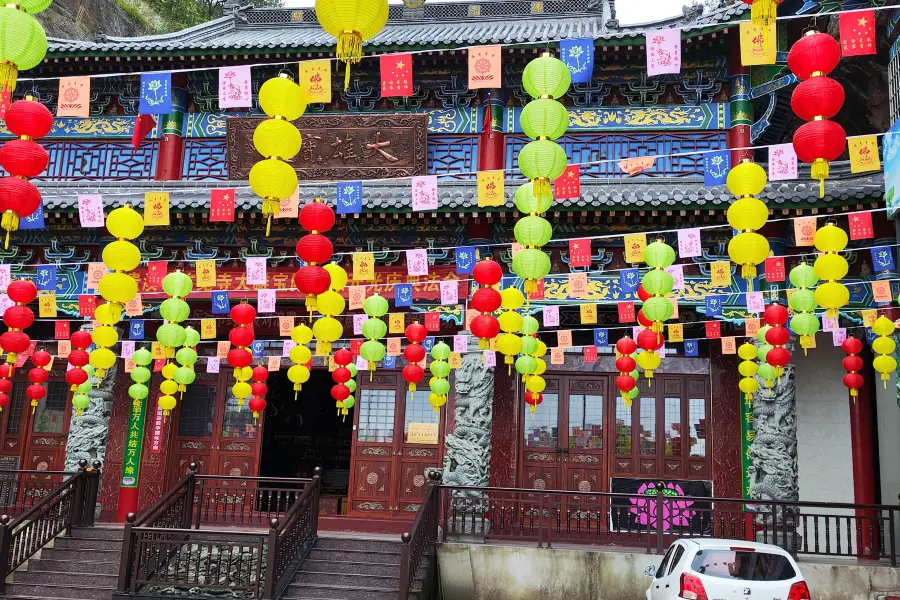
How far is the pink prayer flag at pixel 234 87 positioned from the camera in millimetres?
10914

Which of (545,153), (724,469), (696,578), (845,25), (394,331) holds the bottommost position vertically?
(696,578)

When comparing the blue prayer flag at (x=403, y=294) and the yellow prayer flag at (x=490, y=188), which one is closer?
the yellow prayer flag at (x=490, y=188)

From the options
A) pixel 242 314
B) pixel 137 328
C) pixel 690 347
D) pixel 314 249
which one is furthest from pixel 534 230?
pixel 137 328

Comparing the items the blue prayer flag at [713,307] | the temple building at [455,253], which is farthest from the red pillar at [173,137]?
the blue prayer flag at [713,307]

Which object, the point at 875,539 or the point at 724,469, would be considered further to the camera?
the point at 724,469

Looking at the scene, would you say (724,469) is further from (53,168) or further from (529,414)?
(53,168)

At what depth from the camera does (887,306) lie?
1246cm

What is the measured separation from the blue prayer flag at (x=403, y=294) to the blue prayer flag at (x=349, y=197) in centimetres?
155

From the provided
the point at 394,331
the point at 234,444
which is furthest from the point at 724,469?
Result: the point at 234,444

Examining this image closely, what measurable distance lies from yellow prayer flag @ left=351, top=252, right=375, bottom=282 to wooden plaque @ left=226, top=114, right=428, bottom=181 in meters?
2.02

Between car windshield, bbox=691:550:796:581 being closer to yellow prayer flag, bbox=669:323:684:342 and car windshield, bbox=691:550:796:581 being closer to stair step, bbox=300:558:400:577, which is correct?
stair step, bbox=300:558:400:577

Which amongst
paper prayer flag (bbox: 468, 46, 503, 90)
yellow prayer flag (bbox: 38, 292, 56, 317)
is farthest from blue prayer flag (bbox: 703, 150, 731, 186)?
yellow prayer flag (bbox: 38, 292, 56, 317)

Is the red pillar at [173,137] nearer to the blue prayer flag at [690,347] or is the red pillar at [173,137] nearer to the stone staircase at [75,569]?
the stone staircase at [75,569]

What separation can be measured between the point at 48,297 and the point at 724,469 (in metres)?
11.8
